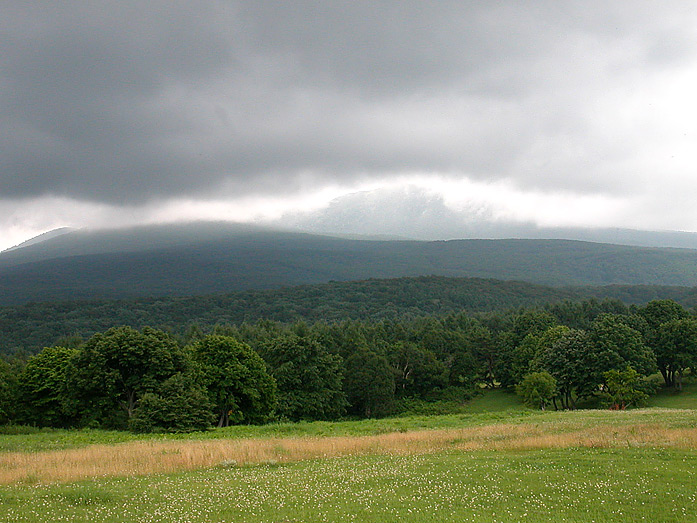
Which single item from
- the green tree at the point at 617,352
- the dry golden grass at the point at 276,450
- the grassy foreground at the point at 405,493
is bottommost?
the green tree at the point at 617,352

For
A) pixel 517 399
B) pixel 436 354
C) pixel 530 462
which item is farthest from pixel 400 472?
pixel 436 354

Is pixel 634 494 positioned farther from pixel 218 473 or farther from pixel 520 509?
pixel 218 473

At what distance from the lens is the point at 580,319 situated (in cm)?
11388

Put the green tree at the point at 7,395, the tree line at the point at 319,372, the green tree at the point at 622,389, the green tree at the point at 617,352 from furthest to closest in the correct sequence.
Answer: the green tree at the point at 617,352 < the green tree at the point at 622,389 < the green tree at the point at 7,395 < the tree line at the point at 319,372

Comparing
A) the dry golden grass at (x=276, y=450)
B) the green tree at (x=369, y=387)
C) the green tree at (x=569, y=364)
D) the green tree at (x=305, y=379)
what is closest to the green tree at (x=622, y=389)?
the green tree at (x=569, y=364)

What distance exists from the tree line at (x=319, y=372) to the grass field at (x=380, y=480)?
61.4ft

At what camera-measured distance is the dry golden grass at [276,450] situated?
60.4 feet

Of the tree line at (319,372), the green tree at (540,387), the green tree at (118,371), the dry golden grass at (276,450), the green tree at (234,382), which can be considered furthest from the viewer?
the green tree at (540,387)

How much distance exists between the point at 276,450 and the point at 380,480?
26.6 feet

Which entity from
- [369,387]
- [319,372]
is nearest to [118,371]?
[319,372]

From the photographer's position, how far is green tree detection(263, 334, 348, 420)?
2520 inches

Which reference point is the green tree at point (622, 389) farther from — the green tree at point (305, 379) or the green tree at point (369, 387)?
the green tree at point (305, 379)

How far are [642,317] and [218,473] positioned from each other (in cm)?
7627

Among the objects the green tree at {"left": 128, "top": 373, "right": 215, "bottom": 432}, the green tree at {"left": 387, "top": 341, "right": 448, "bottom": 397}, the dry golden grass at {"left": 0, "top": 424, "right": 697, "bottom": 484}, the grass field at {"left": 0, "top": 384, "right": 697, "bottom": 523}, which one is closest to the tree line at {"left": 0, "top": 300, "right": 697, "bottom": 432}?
the green tree at {"left": 128, "top": 373, "right": 215, "bottom": 432}
